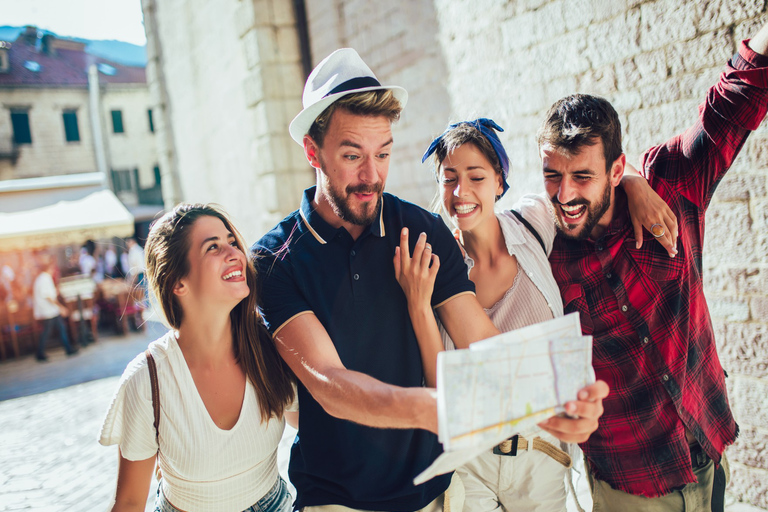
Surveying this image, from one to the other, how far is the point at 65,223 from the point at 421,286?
11.9 metres

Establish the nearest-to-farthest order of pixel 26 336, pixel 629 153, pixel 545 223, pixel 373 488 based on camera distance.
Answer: pixel 373 488 < pixel 545 223 < pixel 629 153 < pixel 26 336

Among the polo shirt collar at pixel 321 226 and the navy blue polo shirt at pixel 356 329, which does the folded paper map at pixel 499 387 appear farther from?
the polo shirt collar at pixel 321 226

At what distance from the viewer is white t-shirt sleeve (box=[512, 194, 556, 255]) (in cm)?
216

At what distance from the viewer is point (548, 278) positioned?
6.72 feet

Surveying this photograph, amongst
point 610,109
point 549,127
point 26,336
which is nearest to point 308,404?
point 549,127

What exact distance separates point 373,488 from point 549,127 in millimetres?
1492

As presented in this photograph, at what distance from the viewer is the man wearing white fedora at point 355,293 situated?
170cm

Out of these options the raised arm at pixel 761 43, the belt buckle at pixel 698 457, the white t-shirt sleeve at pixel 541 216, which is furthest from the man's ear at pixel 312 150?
the belt buckle at pixel 698 457

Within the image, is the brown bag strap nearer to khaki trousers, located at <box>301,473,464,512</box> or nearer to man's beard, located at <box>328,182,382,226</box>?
khaki trousers, located at <box>301,473,464,512</box>

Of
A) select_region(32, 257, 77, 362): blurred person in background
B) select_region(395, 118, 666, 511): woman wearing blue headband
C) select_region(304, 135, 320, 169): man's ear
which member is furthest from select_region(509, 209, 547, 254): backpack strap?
select_region(32, 257, 77, 362): blurred person in background

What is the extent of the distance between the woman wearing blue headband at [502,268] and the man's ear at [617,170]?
7 centimetres

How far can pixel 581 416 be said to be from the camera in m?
1.14

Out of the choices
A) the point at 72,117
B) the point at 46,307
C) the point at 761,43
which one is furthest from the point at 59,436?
the point at 72,117

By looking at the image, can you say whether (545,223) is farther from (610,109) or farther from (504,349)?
(504,349)
